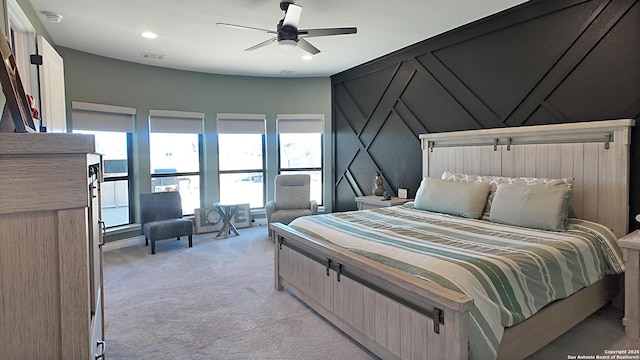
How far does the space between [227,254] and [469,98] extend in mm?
3623

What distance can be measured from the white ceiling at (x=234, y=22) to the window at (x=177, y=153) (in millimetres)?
948

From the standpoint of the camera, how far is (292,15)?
10.2 feet

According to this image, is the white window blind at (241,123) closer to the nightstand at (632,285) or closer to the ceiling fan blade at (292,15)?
the ceiling fan blade at (292,15)

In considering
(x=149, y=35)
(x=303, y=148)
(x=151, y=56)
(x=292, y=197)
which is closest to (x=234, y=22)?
(x=149, y=35)

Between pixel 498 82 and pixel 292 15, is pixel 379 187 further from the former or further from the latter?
pixel 292 15

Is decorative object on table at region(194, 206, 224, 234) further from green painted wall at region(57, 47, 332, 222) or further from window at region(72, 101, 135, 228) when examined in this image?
window at region(72, 101, 135, 228)

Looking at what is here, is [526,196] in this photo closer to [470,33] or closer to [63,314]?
[470,33]

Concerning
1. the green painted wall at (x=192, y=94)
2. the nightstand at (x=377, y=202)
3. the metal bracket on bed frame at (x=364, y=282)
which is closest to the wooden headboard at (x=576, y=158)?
the nightstand at (x=377, y=202)

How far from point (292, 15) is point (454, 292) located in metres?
2.57

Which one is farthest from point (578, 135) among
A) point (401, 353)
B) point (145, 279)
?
point (145, 279)

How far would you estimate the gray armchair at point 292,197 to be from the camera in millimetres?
5688

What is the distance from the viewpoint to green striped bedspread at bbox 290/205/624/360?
1843mm

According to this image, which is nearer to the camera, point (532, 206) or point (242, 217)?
point (532, 206)

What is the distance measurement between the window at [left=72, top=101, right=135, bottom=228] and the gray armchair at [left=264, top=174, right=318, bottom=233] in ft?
7.18
